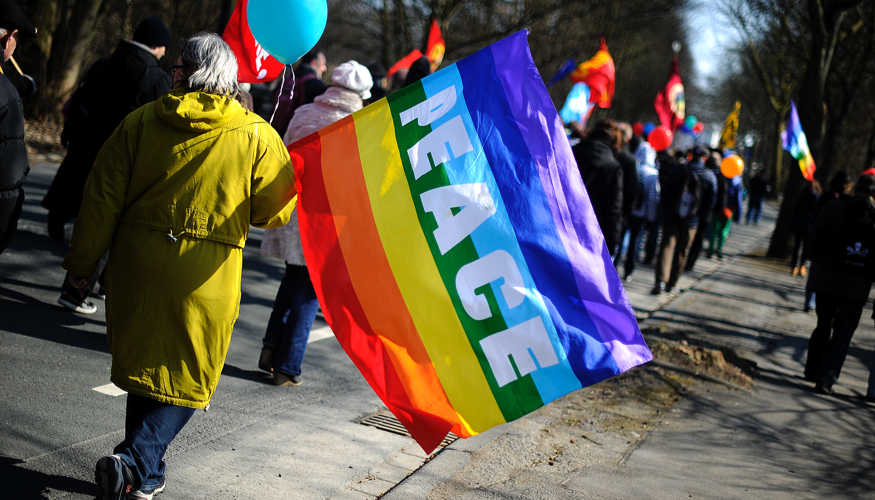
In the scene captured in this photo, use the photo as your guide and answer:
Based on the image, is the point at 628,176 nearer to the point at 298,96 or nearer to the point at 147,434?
the point at 298,96

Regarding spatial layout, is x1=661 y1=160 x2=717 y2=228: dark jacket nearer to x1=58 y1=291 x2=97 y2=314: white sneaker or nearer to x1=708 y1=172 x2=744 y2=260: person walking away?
x1=708 y1=172 x2=744 y2=260: person walking away

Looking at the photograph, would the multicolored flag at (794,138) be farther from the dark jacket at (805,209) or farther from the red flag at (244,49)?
the red flag at (244,49)

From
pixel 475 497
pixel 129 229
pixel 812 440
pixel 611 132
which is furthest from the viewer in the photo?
pixel 611 132

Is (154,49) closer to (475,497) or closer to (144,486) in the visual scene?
(144,486)

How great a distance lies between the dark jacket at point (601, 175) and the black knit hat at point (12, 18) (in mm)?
5092

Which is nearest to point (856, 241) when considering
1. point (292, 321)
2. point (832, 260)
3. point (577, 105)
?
point (832, 260)

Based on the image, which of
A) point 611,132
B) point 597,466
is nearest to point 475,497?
point 597,466

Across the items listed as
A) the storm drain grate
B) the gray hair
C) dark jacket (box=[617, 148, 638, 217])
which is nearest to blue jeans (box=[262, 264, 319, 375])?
the storm drain grate

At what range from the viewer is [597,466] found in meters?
3.99

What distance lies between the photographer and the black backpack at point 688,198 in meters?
9.78

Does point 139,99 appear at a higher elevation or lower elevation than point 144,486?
higher

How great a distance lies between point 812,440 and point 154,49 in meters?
5.55

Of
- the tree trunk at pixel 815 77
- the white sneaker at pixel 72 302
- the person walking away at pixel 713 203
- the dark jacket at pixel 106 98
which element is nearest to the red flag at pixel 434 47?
the person walking away at pixel 713 203

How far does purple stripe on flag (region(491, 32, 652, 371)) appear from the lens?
2760 millimetres
